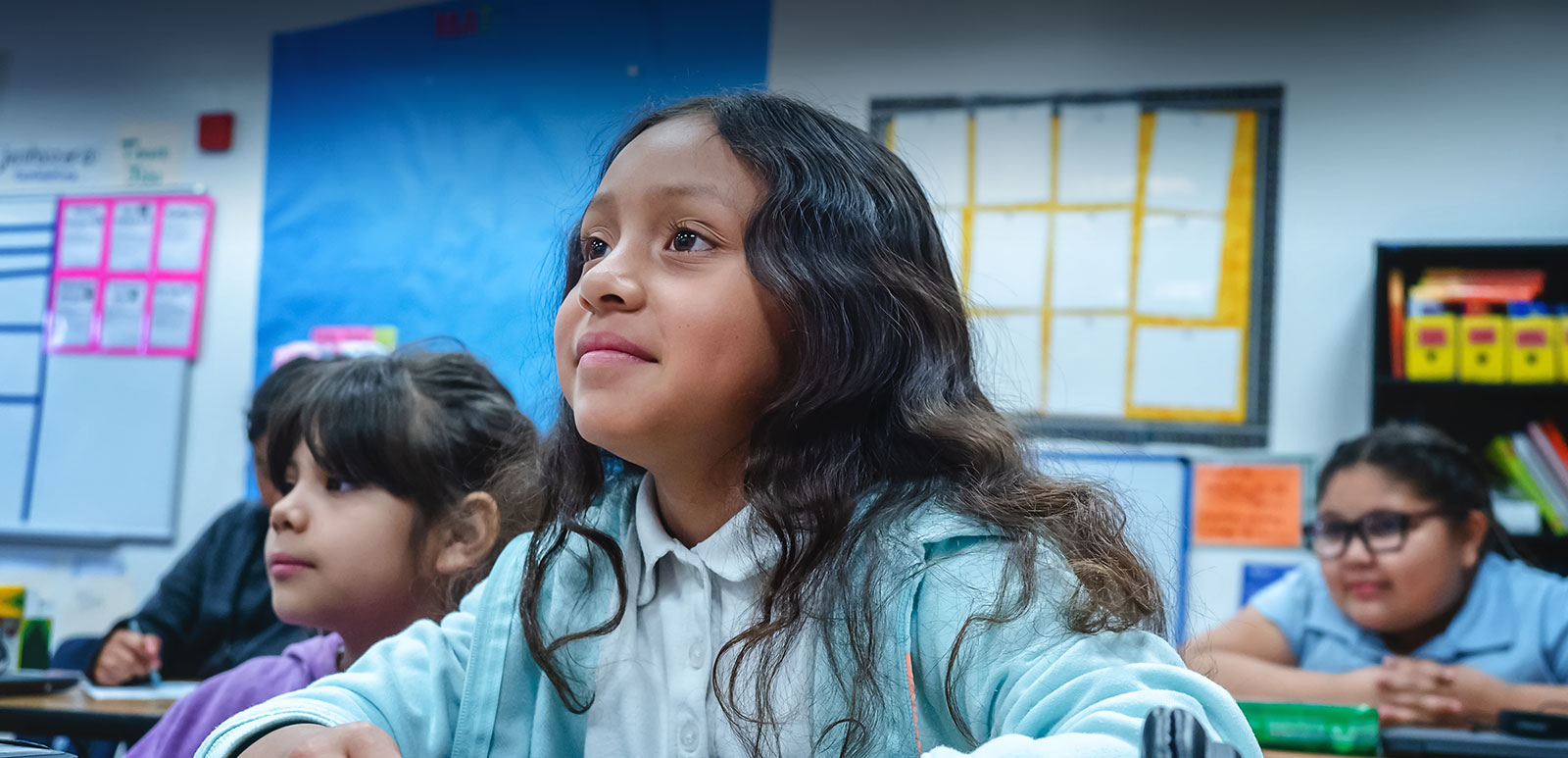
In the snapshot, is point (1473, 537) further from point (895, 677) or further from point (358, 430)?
point (358, 430)

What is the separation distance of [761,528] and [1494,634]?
204 centimetres

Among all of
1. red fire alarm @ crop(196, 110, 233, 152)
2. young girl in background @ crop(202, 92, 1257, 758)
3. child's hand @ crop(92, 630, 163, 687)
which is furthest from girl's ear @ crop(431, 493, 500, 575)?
red fire alarm @ crop(196, 110, 233, 152)

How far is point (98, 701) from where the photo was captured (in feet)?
5.99

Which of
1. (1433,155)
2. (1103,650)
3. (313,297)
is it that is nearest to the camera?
(1103,650)

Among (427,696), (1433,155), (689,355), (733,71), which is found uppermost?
(733,71)

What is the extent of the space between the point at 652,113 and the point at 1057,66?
9.50ft

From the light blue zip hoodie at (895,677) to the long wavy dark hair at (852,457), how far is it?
0.01 m

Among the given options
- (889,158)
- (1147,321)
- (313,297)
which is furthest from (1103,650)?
(313,297)

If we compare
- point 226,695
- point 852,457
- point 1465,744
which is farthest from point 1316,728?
→ point 226,695

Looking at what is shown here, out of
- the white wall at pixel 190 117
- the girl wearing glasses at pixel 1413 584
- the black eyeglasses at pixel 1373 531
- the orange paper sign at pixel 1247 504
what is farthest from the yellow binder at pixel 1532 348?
the white wall at pixel 190 117

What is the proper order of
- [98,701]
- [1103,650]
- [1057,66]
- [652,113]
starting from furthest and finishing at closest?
[1057,66] → [98,701] → [652,113] → [1103,650]

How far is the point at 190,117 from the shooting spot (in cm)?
458

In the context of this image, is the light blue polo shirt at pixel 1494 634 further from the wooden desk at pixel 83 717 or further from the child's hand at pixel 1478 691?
the wooden desk at pixel 83 717

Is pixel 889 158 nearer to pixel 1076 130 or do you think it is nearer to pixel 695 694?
pixel 695 694
